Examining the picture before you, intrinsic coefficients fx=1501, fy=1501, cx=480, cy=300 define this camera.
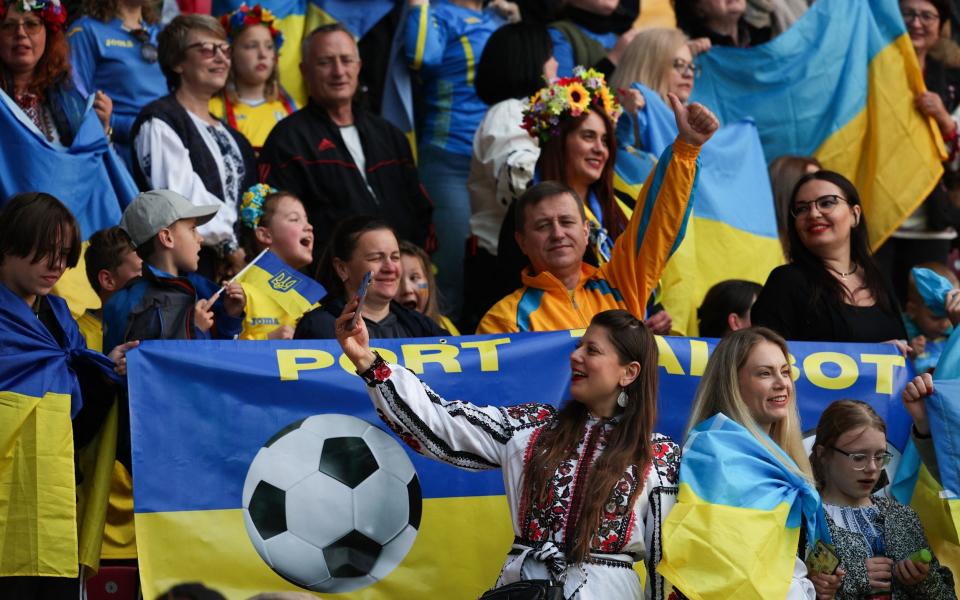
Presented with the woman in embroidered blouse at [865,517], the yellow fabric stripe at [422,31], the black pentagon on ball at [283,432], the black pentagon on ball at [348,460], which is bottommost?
Answer: the woman in embroidered blouse at [865,517]

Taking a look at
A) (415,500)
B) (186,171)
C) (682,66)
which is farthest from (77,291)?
(682,66)

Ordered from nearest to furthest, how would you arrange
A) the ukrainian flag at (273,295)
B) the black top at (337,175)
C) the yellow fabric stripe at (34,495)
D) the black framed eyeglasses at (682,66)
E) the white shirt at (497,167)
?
the yellow fabric stripe at (34,495) → the ukrainian flag at (273,295) → the white shirt at (497,167) → the black top at (337,175) → the black framed eyeglasses at (682,66)

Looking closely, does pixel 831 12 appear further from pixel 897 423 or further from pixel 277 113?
pixel 897 423

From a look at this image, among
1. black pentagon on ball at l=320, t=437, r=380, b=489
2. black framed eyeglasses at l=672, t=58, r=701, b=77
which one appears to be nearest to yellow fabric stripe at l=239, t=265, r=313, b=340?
black pentagon on ball at l=320, t=437, r=380, b=489

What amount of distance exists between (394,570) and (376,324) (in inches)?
45.3

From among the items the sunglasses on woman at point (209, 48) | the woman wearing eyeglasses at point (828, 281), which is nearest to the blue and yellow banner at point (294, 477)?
the woman wearing eyeglasses at point (828, 281)

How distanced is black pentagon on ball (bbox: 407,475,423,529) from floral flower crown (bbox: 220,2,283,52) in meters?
4.12

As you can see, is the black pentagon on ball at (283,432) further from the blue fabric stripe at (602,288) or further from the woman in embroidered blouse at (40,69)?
the woman in embroidered blouse at (40,69)

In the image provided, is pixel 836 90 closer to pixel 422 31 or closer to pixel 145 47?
pixel 422 31

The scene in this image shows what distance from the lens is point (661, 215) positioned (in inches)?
265

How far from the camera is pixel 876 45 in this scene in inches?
396

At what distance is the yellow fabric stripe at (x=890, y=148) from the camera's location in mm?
9516

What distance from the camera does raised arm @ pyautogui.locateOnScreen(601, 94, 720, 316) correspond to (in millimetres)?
6605

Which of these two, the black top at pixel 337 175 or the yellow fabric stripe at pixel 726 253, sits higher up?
the black top at pixel 337 175
